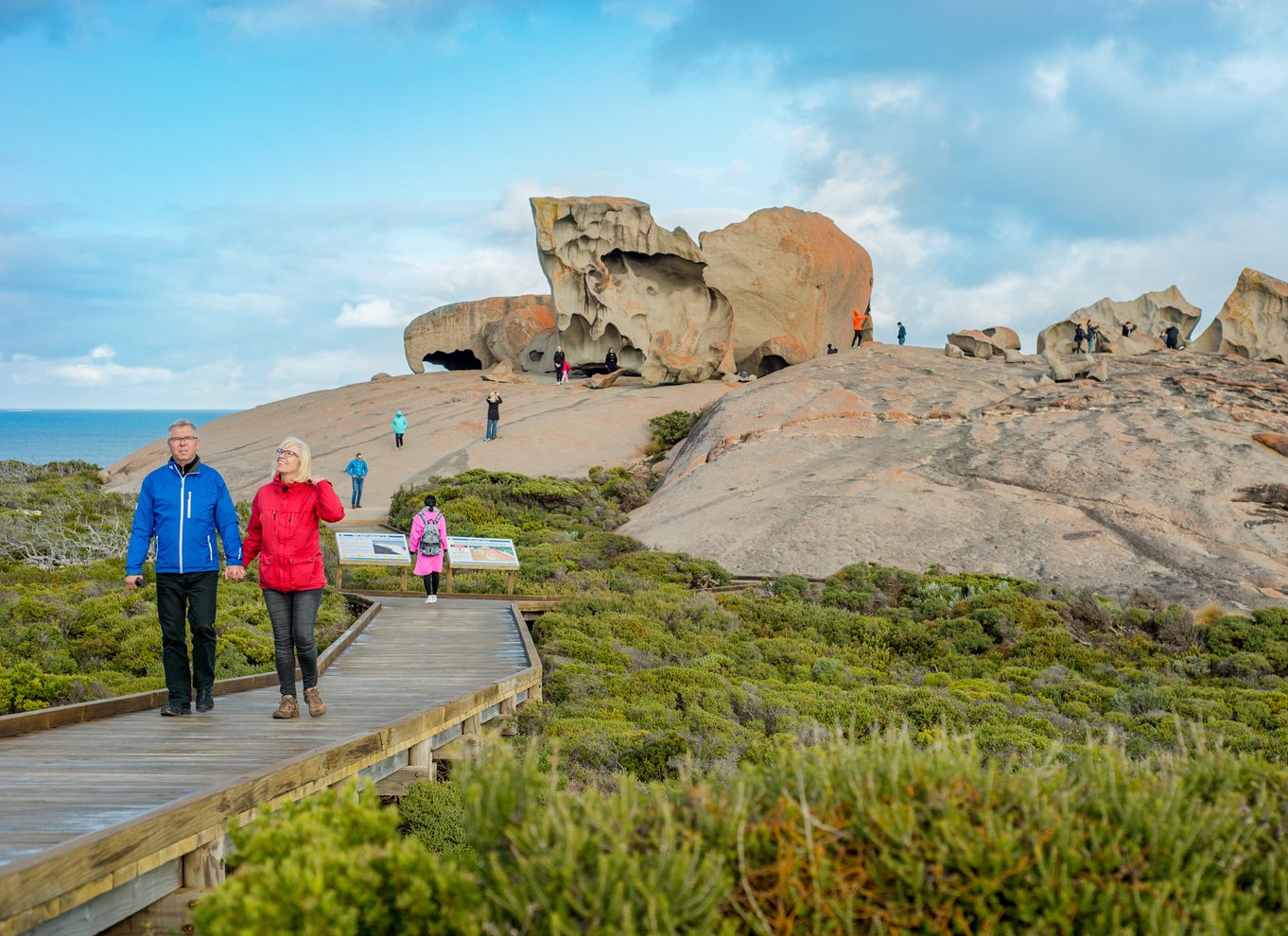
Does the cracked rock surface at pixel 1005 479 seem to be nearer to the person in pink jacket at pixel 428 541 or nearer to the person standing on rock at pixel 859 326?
the person in pink jacket at pixel 428 541

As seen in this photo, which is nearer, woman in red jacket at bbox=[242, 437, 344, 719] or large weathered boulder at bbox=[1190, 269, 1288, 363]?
woman in red jacket at bbox=[242, 437, 344, 719]

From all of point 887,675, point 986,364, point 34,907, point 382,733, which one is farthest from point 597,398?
point 34,907

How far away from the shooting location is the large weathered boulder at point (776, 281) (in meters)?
39.8

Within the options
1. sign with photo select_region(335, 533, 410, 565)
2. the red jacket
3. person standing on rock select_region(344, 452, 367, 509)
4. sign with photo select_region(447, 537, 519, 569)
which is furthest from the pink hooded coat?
person standing on rock select_region(344, 452, 367, 509)

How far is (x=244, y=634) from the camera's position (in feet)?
38.7

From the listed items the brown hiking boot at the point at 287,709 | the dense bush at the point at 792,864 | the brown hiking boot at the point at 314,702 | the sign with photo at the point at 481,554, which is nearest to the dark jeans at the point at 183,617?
the brown hiking boot at the point at 287,709

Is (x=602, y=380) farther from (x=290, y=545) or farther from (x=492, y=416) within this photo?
(x=290, y=545)

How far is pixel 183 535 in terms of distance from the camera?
6.65 metres

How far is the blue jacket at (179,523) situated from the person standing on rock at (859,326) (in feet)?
115

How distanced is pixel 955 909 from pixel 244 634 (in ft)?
34.1

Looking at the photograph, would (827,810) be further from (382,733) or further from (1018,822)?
(382,733)

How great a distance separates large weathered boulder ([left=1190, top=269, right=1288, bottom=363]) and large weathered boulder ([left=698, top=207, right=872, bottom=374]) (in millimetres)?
14029

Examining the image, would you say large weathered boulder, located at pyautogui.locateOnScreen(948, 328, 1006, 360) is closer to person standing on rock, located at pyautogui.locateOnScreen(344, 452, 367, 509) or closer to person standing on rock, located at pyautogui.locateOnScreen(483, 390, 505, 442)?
person standing on rock, located at pyautogui.locateOnScreen(483, 390, 505, 442)

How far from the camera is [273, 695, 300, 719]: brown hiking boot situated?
705 centimetres
